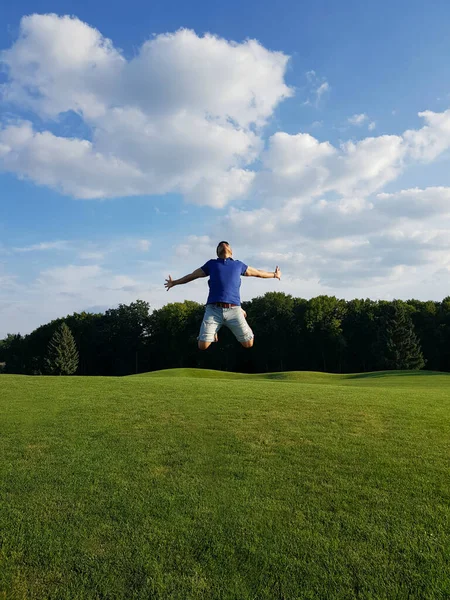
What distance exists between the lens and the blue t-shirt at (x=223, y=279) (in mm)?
7383

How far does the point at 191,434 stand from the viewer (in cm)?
1039

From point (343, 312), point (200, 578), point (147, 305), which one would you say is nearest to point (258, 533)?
point (200, 578)

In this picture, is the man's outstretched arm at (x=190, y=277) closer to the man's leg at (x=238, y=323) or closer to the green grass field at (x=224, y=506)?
the man's leg at (x=238, y=323)

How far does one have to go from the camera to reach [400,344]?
208 ft

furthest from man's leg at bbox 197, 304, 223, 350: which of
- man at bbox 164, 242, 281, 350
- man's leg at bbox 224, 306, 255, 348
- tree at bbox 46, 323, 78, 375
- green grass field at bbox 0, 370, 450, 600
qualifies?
tree at bbox 46, 323, 78, 375

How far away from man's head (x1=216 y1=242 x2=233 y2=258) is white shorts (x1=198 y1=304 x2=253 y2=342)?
87 cm

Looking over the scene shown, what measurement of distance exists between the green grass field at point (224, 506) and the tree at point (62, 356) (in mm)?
66608

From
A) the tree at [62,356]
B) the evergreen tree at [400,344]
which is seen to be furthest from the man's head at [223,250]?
the tree at [62,356]

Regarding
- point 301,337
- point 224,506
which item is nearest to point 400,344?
point 301,337

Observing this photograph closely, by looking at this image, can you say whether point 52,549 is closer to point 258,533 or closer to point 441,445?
point 258,533

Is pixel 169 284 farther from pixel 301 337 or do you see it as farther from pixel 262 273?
pixel 301 337

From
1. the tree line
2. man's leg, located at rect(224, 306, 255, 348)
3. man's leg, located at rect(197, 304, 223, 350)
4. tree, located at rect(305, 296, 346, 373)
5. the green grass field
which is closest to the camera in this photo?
the green grass field

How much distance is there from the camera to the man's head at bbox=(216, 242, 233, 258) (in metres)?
7.56

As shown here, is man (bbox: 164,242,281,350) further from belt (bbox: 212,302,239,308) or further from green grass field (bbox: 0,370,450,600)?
green grass field (bbox: 0,370,450,600)
